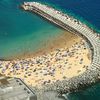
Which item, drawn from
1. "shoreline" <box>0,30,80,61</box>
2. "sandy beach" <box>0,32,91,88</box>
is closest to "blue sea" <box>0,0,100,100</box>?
"shoreline" <box>0,30,80,61</box>

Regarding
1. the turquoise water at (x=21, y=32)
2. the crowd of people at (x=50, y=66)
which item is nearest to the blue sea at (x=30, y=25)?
the turquoise water at (x=21, y=32)

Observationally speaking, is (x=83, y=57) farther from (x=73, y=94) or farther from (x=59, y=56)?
(x=73, y=94)

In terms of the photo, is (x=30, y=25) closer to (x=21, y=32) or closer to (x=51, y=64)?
(x=21, y=32)

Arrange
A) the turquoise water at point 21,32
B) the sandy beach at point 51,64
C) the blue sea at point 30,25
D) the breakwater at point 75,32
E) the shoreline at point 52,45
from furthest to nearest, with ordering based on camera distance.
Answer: the blue sea at point 30,25, the turquoise water at point 21,32, the shoreline at point 52,45, the sandy beach at point 51,64, the breakwater at point 75,32

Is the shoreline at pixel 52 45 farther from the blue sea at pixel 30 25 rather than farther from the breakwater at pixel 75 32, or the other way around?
the breakwater at pixel 75 32

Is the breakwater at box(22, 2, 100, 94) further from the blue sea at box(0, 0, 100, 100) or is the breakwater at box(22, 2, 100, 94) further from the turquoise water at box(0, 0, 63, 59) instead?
the turquoise water at box(0, 0, 63, 59)
